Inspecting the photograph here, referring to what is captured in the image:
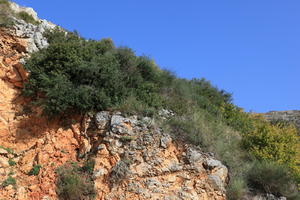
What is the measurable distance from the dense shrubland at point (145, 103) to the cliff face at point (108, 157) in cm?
51

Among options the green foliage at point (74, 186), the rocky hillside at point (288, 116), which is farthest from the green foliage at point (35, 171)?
the rocky hillside at point (288, 116)

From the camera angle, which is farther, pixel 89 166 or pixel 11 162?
pixel 11 162

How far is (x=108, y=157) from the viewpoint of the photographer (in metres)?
7.69

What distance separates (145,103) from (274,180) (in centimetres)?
461

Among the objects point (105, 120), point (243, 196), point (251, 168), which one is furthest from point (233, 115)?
point (105, 120)

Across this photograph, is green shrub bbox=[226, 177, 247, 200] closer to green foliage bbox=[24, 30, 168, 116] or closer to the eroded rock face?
the eroded rock face

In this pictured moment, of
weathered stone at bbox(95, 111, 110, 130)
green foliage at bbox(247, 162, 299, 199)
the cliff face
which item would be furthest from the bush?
weathered stone at bbox(95, 111, 110, 130)

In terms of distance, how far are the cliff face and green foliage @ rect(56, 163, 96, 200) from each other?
0.53 feet

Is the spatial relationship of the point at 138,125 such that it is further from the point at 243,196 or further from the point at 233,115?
the point at 233,115

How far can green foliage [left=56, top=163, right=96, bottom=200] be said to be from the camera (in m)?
7.04

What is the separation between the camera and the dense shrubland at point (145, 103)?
8.22 m

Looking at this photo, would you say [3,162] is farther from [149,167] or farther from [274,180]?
[274,180]

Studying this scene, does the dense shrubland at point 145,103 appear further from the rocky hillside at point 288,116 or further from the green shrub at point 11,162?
the rocky hillside at point 288,116

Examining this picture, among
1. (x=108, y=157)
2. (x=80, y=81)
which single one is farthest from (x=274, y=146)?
(x=80, y=81)
